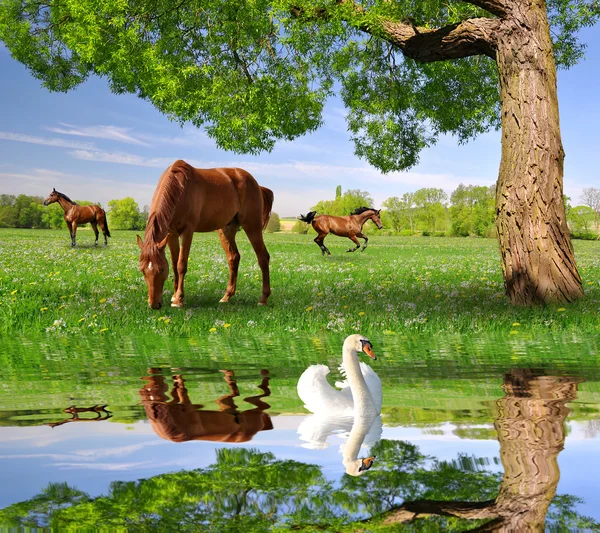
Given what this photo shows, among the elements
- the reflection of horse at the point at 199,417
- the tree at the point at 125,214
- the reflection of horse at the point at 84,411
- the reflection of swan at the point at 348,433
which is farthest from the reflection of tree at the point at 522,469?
the tree at the point at 125,214

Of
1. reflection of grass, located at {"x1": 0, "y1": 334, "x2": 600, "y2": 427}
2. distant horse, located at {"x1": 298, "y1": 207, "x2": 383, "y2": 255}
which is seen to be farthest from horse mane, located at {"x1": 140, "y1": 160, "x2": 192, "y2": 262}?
distant horse, located at {"x1": 298, "y1": 207, "x2": 383, "y2": 255}

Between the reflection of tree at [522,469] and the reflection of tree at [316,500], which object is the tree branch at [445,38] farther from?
the reflection of tree at [316,500]

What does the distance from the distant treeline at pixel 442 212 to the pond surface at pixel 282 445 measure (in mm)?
72328

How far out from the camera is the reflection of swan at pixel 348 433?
3.97 meters

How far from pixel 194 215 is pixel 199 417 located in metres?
8.71

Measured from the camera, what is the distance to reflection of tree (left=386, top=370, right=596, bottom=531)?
3064mm

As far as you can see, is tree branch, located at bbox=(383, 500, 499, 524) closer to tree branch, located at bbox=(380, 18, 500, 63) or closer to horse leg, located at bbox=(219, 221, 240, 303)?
horse leg, located at bbox=(219, 221, 240, 303)

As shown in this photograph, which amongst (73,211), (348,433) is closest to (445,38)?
(348,433)

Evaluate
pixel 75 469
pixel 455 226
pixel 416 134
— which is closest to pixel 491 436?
pixel 75 469

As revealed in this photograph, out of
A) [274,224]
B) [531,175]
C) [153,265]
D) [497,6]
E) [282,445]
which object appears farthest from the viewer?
[274,224]

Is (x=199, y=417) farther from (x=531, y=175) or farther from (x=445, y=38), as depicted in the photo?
(x=445, y=38)

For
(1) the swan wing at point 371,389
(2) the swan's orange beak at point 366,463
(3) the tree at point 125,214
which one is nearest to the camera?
(2) the swan's orange beak at point 366,463

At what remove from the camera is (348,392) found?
558 cm

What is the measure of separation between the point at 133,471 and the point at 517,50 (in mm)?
13184
